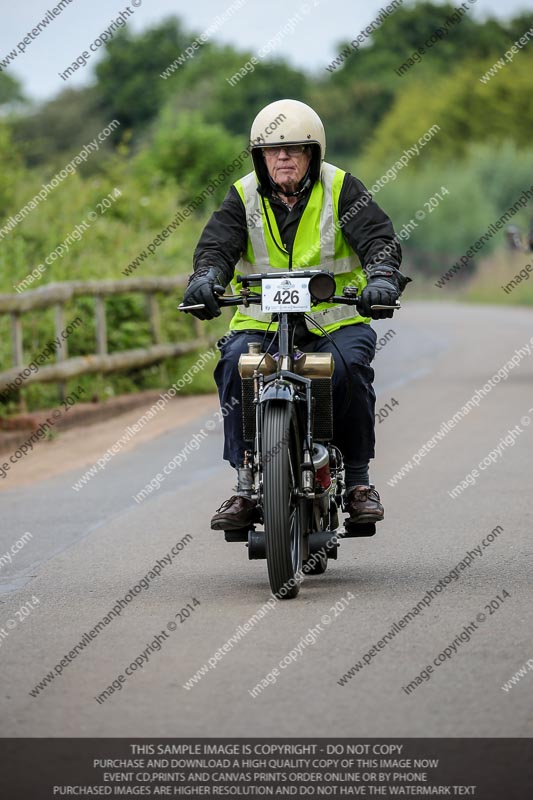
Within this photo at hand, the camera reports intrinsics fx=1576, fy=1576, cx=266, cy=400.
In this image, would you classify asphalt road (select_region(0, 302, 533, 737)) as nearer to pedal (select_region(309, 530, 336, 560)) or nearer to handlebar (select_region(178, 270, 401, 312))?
pedal (select_region(309, 530, 336, 560))

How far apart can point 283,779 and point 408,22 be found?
9783 cm

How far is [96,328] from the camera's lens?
16.0m

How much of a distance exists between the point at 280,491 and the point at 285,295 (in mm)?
860

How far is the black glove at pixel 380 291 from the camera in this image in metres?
6.64

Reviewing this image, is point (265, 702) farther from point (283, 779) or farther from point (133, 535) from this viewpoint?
point (133, 535)

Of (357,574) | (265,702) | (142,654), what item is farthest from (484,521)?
(265,702)

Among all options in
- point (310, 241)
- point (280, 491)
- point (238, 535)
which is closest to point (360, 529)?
point (238, 535)

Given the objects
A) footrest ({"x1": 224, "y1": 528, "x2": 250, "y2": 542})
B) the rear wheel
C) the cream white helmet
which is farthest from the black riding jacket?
footrest ({"x1": 224, "y1": 528, "x2": 250, "y2": 542})

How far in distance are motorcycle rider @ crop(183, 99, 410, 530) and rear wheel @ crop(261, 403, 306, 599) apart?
1.57 feet

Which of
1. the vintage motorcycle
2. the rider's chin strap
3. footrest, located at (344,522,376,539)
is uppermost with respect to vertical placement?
the rider's chin strap

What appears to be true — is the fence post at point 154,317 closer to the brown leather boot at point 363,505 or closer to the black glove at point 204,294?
the brown leather boot at point 363,505

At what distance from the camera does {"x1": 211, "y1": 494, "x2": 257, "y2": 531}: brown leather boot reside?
6.99 m

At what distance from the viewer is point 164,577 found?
7500mm

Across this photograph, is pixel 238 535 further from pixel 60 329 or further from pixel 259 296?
pixel 60 329
